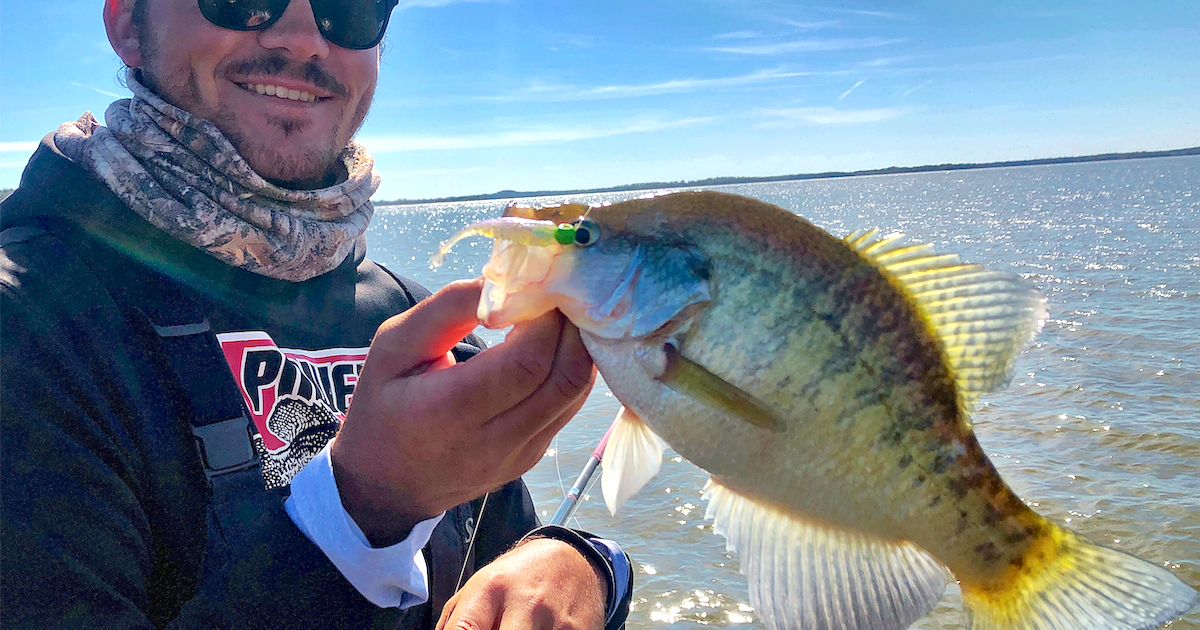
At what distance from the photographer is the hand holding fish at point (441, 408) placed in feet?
5.54

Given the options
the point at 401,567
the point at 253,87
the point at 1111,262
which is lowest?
the point at 1111,262

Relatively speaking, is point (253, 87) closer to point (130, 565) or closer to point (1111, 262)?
point (130, 565)

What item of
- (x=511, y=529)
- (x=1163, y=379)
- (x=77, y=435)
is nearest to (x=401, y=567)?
(x=77, y=435)

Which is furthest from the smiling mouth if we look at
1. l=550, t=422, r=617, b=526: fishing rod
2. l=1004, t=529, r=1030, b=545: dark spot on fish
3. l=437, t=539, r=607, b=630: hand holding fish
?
l=1004, t=529, r=1030, b=545: dark spot on fish

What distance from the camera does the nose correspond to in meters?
2.95

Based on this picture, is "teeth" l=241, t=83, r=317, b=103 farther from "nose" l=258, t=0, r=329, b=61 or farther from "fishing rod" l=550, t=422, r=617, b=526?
"fishing rod" l=550, t=422, r=617, b=526

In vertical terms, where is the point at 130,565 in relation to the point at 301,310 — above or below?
below

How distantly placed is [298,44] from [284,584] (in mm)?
2192

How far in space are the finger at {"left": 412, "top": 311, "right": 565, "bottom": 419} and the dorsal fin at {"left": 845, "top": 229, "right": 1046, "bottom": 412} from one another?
877mm

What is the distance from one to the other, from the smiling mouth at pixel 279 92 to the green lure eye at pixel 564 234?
5.99ft

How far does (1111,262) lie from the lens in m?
21.0

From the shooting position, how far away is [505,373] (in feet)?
5.56

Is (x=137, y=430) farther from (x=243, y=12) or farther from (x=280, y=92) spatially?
(x=243, y=12)

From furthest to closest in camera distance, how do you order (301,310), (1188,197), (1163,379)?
(1188,197), (1163,379), (301,310)
